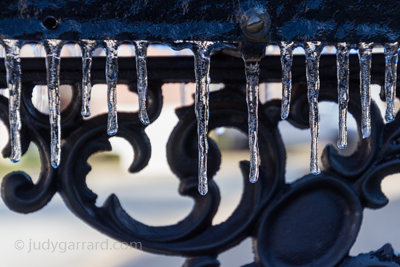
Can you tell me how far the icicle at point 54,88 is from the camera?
0.62 metres

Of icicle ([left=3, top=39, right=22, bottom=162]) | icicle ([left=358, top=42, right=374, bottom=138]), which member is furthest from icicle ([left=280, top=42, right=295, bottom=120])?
icicle ([left=3, top=39, right=22, bottom=162])

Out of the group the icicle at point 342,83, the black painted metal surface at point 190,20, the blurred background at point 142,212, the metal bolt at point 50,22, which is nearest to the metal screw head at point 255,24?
the black painted metal surface at point 190,20

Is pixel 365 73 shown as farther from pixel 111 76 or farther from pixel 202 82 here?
pixel 111 76

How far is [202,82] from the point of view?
→ 2.13 feet

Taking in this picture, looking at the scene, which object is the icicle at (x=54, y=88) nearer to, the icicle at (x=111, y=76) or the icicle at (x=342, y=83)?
the icicle at (x=111, y=76)

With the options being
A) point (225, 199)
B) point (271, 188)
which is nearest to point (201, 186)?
point (271, 188)

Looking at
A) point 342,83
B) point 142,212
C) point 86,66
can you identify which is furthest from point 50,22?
point 142,212

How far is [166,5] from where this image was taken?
61 centimetres

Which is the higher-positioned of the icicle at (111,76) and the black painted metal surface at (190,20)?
the black painted metal surface at (190,20)

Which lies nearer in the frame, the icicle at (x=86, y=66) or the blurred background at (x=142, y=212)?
the icicle at (x=86, y=66)

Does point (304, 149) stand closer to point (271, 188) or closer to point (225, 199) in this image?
point (225, 199)

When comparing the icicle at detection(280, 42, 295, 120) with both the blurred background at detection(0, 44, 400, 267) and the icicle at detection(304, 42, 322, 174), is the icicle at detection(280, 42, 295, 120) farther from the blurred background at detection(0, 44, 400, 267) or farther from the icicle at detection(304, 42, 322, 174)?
the blurred background at detection(0, 44, 400, 267)

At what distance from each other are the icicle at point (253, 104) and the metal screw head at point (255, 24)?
45mm

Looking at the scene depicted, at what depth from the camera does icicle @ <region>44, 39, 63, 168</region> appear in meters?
0.62
